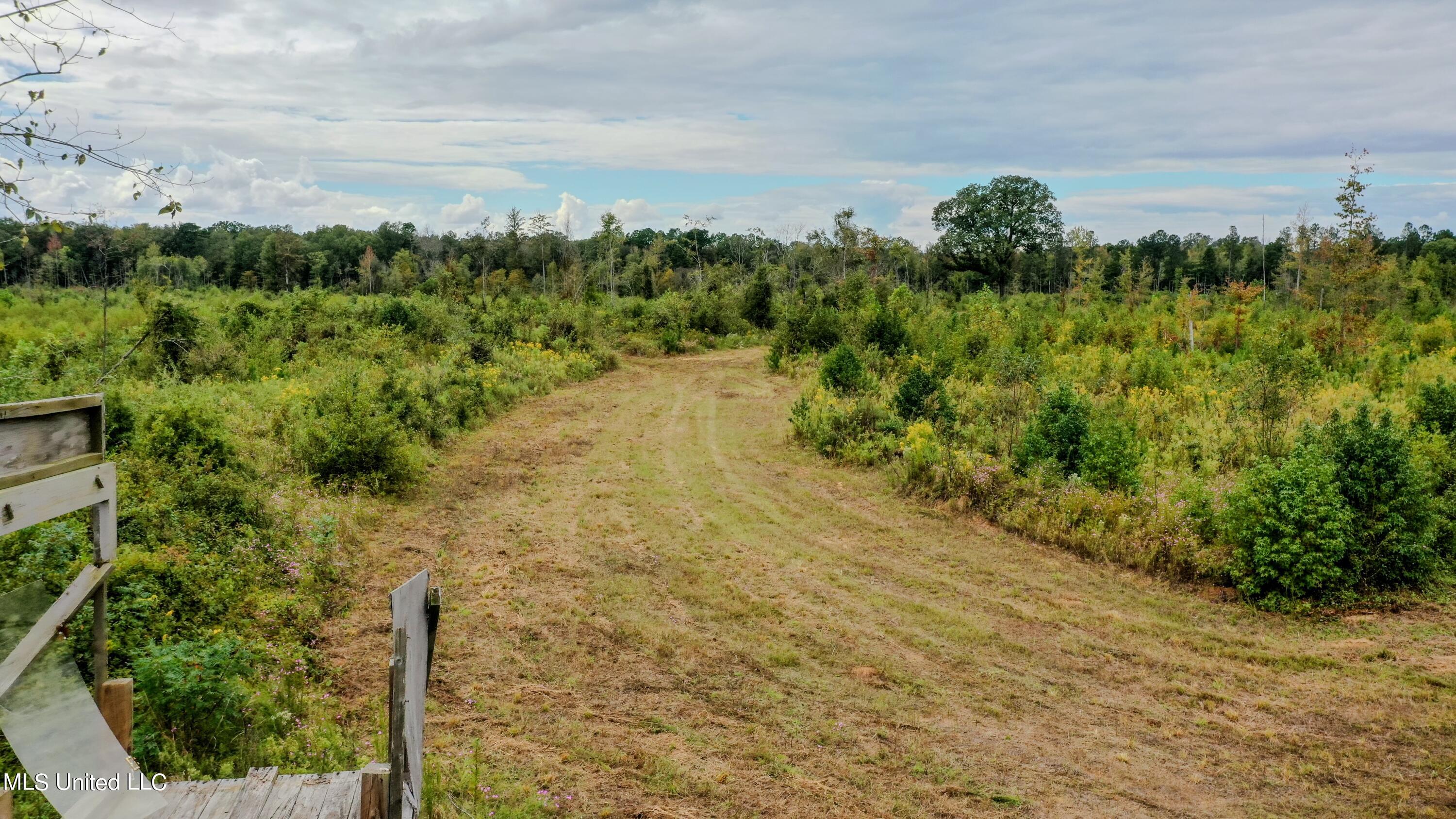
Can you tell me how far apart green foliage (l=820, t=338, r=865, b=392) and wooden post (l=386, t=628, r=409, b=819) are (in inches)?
539

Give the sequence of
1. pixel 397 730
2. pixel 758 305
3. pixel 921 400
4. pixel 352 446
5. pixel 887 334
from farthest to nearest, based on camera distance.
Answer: pixel 758 305 → pixel 887 334 → pixel 921 400 → pixel 352 446 → pixel 397 730

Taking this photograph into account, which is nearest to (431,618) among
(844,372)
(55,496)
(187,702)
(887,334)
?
(55,496)

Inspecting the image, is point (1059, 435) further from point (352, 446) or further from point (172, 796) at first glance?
point (172, 796)

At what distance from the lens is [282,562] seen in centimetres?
709

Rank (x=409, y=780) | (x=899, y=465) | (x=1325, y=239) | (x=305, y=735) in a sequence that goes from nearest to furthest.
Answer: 1. (x=409, y=780)
2. (x=305, y=735)
3. (x=899, y=465)
4. (x=1325, y=239)

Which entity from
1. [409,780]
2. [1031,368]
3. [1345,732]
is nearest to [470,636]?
[409,780]

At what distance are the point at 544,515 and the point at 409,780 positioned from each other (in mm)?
7773

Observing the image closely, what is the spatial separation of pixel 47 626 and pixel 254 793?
0.99 metres

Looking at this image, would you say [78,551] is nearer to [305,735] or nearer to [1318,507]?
[305,735]

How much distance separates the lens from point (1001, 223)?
5066cm

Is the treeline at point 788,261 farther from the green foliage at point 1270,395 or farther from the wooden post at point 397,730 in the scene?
the wooden post at point 397,730

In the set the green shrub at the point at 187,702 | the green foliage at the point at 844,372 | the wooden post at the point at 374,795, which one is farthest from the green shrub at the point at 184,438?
the green foliage at the point at 844,372

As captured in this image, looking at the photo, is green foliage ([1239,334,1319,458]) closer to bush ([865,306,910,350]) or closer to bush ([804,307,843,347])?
bush ([865,306,910,350])

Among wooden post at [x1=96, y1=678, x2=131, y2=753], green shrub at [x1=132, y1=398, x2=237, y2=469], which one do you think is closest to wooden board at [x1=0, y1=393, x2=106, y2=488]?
wooden post at [x1=96, y1=678, x2=131, y2=753]
